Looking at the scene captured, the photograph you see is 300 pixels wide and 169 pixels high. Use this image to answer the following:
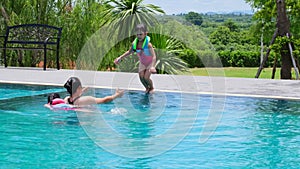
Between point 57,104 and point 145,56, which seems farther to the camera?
point 145,56

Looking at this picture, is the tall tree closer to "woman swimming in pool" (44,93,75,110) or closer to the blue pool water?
the blue pool water

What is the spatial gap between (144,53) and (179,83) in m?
1.84

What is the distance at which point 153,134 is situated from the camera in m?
6.05

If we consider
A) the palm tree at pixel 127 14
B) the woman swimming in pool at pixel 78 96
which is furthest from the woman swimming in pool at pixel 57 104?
the palm tree at pixel 127 14

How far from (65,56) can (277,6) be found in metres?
5.57

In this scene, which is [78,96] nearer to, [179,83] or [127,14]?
[179,83]

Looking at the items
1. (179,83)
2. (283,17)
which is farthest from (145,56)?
(283,17)

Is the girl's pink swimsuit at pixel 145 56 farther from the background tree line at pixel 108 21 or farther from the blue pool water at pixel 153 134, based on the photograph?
the background tree line at pixel 108 21

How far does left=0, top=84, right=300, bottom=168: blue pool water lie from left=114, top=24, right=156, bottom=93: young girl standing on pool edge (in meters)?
0.42

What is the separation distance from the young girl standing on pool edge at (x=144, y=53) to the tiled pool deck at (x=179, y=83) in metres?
0.47

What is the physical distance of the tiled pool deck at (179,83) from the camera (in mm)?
9316

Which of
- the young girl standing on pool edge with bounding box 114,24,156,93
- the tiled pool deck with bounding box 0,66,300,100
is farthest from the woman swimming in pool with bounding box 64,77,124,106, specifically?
the young girl standing on pool edge with bounding box 114,24,156,93

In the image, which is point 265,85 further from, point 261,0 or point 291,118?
point 261,0

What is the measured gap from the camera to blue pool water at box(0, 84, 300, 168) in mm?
4758
